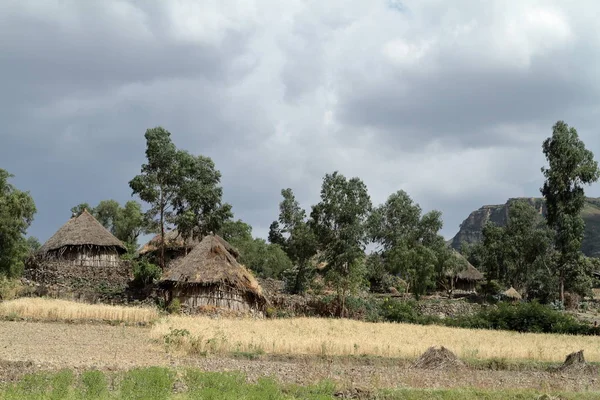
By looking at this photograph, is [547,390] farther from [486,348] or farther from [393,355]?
[486,348]

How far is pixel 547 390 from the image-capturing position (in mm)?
14492

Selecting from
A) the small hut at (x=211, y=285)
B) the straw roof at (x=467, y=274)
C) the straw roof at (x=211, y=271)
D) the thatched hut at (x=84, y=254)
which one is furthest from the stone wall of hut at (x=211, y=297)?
the straw roof at (x=467, y=274)

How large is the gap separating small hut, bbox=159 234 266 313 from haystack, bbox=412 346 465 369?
655 inches

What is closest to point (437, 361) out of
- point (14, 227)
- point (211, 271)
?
point (211, 271)

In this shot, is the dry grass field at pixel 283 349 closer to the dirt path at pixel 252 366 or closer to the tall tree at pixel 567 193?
the dirt path at pixel 252 366

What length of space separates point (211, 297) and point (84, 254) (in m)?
17.9

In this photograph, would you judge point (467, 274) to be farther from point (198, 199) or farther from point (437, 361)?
point (437, 361)

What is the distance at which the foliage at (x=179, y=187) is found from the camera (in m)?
44.7

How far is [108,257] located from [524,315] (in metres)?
31.6

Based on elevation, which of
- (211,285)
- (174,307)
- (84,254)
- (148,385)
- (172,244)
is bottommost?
(174,307)

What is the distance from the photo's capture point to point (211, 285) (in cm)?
3378

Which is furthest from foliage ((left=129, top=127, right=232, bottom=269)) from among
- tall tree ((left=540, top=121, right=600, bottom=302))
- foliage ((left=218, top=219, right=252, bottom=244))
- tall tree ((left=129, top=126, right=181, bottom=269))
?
tall tree ((left=540, top=121, right=600, bottom=302))

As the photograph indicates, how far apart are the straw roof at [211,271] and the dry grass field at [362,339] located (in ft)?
10.1

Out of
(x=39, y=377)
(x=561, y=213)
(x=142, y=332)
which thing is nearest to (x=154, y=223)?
(x=142, y=332)
